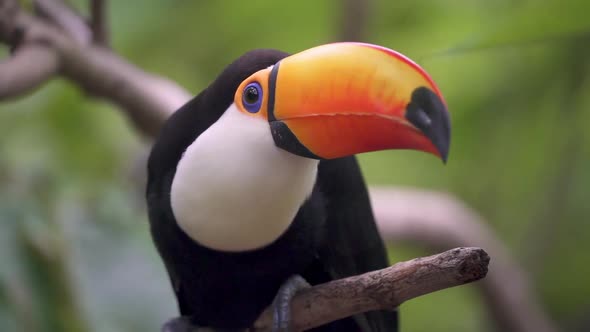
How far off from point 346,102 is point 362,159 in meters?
1.99

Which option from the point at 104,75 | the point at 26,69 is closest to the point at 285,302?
the point at 26,69

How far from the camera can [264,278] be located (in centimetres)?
160

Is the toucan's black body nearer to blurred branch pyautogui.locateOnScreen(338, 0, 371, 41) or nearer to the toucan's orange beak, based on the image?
the toucan's orange beak

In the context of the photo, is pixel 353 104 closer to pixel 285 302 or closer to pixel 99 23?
pixel 285 302

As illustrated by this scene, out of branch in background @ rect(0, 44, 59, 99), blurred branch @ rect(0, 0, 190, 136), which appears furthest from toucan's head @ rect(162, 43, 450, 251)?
blurred branch @ rect(0, 0, 190, 136)

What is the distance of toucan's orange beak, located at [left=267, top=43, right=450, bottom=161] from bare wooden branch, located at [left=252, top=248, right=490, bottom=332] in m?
0.15

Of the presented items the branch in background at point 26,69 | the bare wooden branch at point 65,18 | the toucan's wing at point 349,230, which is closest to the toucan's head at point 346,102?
the toucan's wing at point 349,230

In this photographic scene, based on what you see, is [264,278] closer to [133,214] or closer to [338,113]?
[338,113]

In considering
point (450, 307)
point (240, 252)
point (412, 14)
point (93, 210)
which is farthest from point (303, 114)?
point (450, 307)

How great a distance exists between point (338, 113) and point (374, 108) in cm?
8

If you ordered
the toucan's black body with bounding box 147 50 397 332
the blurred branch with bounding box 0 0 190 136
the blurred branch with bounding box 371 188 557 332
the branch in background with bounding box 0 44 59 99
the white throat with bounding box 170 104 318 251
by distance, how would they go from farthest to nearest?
the blurred branch with bounding box 371 188 557 332 → the blurred branch with bounding box 0 0 190 136 → the branch in background with bounding box 0 44 59 99 → the toucan's black body with bounding box 147 50 397 332 → the white throat with bounding box 170 104 318 251

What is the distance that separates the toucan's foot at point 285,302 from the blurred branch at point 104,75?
0.85 metres

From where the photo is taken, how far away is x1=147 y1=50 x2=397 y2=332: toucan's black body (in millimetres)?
1545

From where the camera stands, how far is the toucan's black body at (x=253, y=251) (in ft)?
5.07
